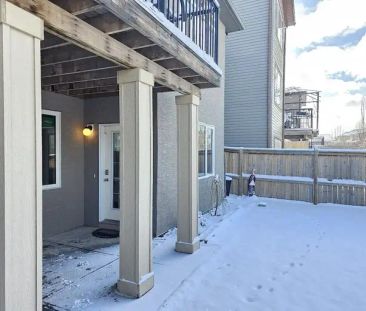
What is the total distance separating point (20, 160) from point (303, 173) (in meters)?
9.08

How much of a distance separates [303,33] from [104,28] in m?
19.2

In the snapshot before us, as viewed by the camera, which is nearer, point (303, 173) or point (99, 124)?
point (99, 124)

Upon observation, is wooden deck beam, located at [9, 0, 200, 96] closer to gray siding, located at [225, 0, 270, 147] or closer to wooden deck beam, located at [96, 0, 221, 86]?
wooden deck beam, located at [96, 0, 221, 86]

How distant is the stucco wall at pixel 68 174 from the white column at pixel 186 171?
8.13 feet

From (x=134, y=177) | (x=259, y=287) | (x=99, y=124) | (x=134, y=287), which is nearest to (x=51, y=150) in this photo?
(x=99, y=124)

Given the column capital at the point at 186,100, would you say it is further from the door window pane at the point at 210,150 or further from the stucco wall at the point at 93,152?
the door window pane at the point at 210,150

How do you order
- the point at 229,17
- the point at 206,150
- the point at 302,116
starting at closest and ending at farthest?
the point at 206,150 < the point at 229,17 < the point at 302,116

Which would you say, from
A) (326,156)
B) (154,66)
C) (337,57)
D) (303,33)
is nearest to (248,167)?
(326,156)

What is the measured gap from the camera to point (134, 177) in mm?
3594

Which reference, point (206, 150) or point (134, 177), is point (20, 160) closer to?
point (134, 177)

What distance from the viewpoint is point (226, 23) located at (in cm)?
924

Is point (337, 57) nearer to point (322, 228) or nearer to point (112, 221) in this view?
point (322, 228)

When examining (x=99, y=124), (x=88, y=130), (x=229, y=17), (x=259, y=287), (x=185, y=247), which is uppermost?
→ (x=229, y=17)

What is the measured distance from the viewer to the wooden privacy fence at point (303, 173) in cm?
912
